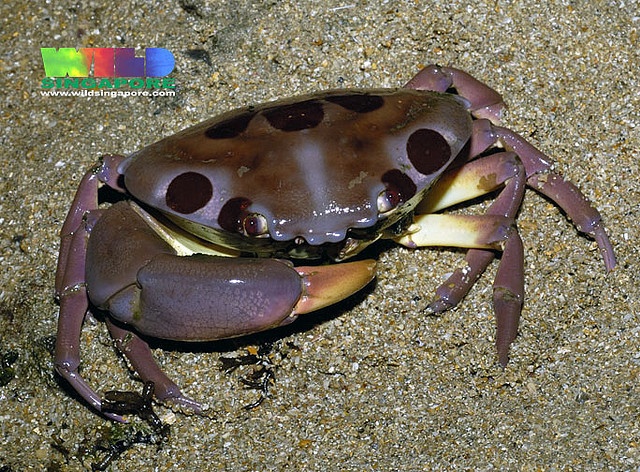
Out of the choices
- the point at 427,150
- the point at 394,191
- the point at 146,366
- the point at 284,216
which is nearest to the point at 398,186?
the point at 394,191

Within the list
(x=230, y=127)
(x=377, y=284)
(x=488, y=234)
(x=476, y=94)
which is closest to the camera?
(x=230, y=127)

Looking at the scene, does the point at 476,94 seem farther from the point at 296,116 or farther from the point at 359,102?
the point at 296,116

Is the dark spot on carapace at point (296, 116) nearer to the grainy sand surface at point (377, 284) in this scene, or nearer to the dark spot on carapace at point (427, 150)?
the dark spot on carapace at point (427, 150)

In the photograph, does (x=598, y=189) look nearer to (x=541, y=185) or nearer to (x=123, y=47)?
(x=541, y=185)

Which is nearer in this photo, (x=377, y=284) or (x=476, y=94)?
(x=377, y=284)

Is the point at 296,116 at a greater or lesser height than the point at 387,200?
greater
